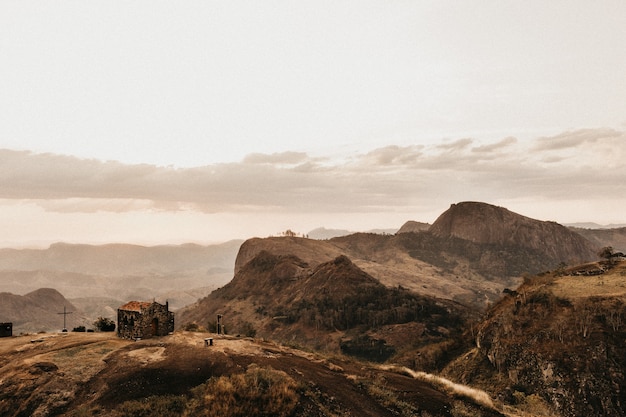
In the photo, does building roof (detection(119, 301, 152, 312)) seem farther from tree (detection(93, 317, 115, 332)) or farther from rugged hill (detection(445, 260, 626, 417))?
rugged hill (detection(445, 260, 626, 417))

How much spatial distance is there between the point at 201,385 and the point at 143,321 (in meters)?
13.0

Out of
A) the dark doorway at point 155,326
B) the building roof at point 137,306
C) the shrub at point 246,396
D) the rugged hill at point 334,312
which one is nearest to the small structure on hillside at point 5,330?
the building roof at point 137,306

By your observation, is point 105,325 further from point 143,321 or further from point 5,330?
point 143,321

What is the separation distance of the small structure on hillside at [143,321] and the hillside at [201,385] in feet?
8.83

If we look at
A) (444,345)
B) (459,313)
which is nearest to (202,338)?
(444,345)

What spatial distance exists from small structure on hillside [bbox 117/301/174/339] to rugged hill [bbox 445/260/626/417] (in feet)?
105

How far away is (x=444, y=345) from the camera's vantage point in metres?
56.0

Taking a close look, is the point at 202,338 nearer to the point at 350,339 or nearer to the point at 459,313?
the point at 350,339

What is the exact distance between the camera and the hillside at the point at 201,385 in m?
19.4

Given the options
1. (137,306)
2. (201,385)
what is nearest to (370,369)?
(201,385)

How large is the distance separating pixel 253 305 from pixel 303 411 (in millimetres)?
111996

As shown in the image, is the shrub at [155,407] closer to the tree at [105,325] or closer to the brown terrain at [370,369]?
the brown terrain at [370,369]

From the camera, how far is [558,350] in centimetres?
3938

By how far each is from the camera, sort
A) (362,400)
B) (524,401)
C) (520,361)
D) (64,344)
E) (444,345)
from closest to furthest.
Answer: (362,400) → (64,344) → (524,401) → (520,361) → (444,345)
